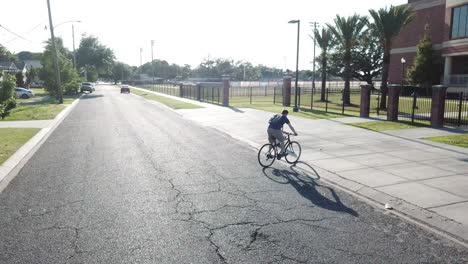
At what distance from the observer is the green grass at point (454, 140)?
1359 centimetres

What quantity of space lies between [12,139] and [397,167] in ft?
44.2

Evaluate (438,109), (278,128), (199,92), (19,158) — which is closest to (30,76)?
(199,92)

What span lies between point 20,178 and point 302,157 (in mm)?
7692

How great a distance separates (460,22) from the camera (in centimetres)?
3759

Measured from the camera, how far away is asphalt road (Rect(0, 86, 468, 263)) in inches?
211

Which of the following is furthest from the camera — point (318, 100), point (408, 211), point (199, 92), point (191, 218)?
point (199, 92)

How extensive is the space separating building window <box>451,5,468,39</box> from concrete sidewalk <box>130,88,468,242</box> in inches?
1011

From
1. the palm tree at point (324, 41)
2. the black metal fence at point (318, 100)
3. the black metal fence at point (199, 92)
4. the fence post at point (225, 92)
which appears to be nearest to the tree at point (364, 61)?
the black metal fence at point (318, 100)

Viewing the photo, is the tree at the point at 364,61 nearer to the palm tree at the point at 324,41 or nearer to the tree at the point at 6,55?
the palm tree at the point at 324,41

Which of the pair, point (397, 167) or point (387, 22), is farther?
point (387, 22)

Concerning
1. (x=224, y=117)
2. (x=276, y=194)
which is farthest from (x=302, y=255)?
(x=224, y=117)

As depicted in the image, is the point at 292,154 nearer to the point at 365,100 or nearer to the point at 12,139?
the point at 12,139

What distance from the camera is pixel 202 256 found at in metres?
5.27

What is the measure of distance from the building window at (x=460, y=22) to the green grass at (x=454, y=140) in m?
27.0
